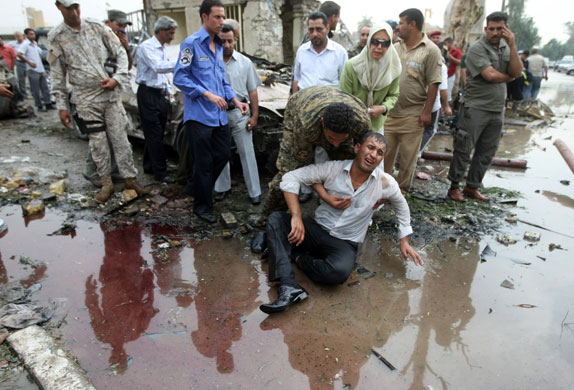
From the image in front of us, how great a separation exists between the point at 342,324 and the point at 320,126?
4.65ft

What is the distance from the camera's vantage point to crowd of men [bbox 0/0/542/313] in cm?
279

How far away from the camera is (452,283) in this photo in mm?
2875

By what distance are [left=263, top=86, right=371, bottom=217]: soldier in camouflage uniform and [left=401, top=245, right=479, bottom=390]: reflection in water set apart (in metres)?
1.20

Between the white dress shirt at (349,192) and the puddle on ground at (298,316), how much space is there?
417 mm

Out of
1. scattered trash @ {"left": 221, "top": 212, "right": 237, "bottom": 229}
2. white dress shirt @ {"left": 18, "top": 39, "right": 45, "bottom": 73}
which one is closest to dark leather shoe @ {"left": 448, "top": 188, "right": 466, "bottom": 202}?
scattered trash @ {"left": 221, "top": 212, "right": 237, "bottom": 229}

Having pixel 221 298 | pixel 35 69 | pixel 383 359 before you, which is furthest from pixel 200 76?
pixel 35 69

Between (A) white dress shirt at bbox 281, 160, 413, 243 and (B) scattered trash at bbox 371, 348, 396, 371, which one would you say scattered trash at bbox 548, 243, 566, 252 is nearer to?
(A) white dress shirt at bbox 281, 160, 413, 243

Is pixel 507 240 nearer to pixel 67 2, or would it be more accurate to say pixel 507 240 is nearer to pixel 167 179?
pixel 167 179

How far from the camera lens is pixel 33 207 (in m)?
3.79

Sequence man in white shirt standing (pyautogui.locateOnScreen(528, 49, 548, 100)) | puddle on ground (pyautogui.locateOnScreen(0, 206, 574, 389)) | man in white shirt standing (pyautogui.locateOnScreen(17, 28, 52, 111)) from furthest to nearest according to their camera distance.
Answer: man in white shirt standing (pyautogui.locateOnScreen(528, 49, 548, 100))
man in white shirt standing (pyautogui.locateOnScreen(17, 28, 52, 111))
puddle on ground (pyautogui.locateOnScreen(0, 206, 574, 389))

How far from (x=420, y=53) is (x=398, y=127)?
2.45 feet

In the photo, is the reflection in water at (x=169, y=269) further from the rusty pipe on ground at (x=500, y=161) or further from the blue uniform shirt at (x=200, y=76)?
the rusty pipe on ground at (x=500, y=161)

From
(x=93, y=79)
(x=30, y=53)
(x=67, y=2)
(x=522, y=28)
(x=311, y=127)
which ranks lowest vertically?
(x=311, y=127)

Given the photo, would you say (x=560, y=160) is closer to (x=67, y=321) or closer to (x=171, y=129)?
(x=171, y=129)
